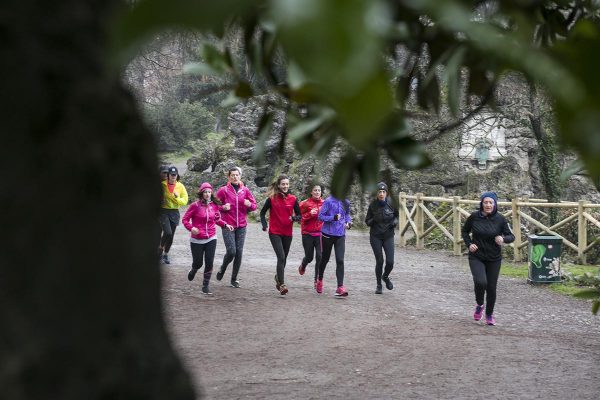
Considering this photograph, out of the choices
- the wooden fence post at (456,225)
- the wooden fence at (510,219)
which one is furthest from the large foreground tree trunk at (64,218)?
the wooden fence post at (456,225)

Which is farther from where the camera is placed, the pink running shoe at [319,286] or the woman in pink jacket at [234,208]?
the pink running shoe at [319,286]

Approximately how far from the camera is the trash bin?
570 inches

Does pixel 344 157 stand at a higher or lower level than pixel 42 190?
higher

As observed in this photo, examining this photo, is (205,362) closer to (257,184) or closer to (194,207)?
(194,207)

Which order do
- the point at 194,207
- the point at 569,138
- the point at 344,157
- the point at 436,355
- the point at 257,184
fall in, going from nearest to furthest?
the point at 569,138
the point at 344,157
the point at 436,355
the point at 194,207
the point at 257,184

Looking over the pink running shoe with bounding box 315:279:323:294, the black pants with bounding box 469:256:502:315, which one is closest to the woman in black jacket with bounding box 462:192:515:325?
the black pants with bounding box 469:256:502:315

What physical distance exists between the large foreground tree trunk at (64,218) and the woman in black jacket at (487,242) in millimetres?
9781

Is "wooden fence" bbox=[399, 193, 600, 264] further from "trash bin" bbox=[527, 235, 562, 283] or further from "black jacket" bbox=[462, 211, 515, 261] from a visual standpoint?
"black jacket" bbox=[462, 211, 515, 261]

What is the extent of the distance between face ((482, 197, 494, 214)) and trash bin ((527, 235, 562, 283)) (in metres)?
4.50

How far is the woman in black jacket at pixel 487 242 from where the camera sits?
1019 centimetres

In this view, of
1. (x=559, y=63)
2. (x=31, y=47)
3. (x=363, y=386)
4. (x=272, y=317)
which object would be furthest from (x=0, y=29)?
(x=272, y=317)

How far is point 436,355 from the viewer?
363 inches

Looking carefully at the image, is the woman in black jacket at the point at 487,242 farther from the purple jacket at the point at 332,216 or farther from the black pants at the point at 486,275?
the purple jacket at the point at 332,216

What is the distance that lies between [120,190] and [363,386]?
7.43m
